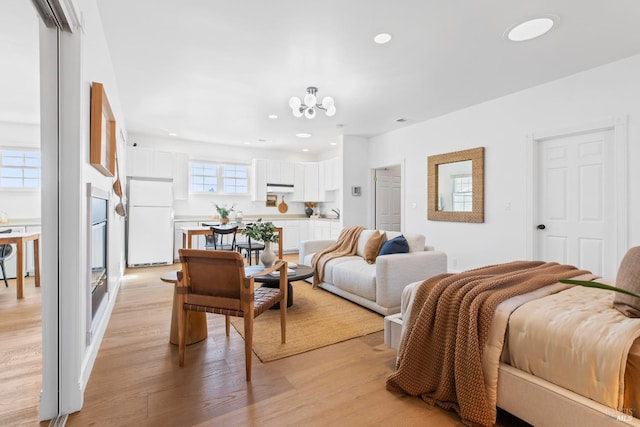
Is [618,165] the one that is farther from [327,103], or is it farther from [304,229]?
[304,229]

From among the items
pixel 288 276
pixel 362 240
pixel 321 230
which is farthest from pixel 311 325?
pixel 321 230

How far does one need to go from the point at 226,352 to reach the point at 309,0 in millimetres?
2690

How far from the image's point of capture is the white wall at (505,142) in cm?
322

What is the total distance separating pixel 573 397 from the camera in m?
1.30

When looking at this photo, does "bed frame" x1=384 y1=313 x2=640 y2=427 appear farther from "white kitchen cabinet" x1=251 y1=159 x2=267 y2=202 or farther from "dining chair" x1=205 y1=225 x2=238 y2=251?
"white kitchen cabinet" x1=251 y1=159 x2=267 y2=202

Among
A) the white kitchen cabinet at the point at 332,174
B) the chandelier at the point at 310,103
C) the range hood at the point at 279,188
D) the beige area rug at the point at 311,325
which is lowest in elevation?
the beige area rug at the point at 311,325

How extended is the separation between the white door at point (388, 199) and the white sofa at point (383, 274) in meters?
2.71

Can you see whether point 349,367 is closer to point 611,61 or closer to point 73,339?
point 73,339

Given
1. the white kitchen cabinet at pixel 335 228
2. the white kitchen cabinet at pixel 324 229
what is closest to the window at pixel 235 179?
the white kitchen cabinet at pixel 324 229

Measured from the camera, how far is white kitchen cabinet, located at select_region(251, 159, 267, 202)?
722cm

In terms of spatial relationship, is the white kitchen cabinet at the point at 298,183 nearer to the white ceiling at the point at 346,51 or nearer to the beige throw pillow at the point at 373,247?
the white ceiling at the point at 346,51

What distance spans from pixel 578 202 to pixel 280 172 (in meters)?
5.61

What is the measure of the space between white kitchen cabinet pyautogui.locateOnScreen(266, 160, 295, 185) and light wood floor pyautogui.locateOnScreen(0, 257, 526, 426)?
5.01m

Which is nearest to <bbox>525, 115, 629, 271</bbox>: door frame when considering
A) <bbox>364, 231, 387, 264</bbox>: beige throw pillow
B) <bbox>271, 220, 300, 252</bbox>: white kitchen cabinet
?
<bbox>364, 231, 387, 264</bbox>: beige throw pillow
